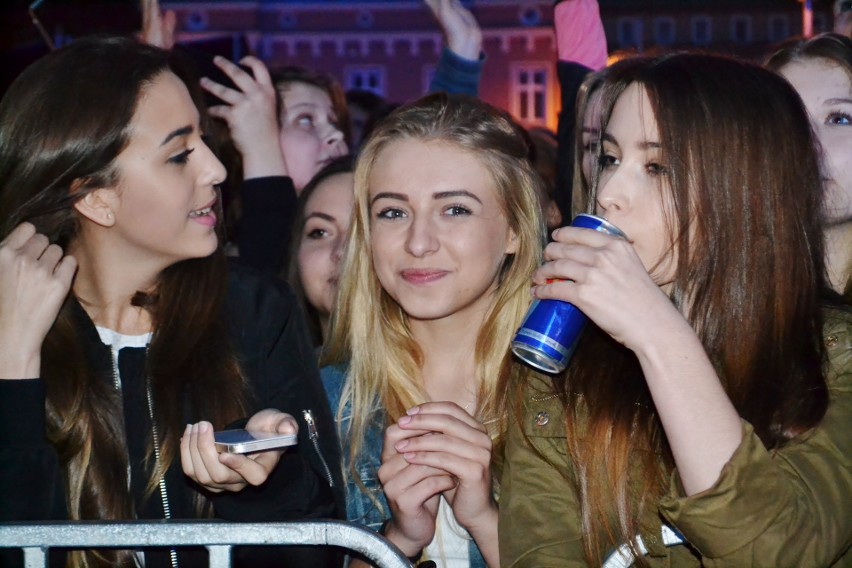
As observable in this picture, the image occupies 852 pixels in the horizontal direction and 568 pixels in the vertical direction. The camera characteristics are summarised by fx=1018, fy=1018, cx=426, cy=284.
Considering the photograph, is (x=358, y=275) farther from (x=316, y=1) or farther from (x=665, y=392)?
(x=316, y=1)

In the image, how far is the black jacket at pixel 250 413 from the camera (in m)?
2.50

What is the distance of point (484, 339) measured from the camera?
3.10 metres

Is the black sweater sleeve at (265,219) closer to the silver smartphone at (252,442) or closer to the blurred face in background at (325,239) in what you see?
the blurred face in background at (325,239)

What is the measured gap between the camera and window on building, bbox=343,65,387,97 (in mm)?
22984

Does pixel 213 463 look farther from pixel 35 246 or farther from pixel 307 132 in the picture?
pixel 307 132

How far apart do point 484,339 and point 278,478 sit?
835 mm

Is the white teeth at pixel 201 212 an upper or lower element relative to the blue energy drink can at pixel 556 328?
upper

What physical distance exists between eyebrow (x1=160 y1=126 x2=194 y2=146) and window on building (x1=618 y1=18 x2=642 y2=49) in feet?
70.7

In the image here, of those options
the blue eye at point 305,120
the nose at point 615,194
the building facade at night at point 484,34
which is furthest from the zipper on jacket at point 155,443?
the building facade at night at point 484,34

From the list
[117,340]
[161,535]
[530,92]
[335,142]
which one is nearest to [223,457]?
[161,535]

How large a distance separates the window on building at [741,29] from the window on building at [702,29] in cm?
52

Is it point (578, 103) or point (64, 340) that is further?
point (578, 103)

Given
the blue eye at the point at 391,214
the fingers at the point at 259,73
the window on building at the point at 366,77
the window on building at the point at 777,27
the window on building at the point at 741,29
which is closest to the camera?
the blue eye at the point at 391,214

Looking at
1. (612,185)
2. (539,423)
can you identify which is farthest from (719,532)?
(612,185)
